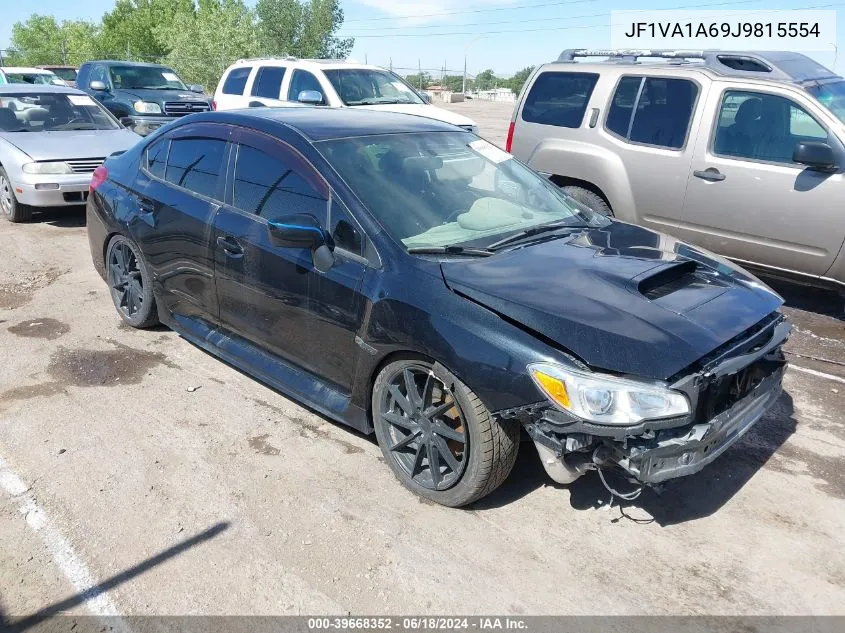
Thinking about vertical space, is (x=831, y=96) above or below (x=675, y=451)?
above

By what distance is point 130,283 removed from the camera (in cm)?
543

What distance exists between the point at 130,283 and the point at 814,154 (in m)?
5.24

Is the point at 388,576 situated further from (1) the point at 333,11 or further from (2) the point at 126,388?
(1) the point at 333,11

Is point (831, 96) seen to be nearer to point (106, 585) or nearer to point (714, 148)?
point (714, 148)

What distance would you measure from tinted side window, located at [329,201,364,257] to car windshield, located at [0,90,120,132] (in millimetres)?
7519

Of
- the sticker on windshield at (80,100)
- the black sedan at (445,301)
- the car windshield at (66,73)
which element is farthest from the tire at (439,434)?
the car windshield at (66,73)

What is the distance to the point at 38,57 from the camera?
62.9 metres

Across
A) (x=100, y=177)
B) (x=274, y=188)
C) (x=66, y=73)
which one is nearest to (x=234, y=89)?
(x=100, y=177)

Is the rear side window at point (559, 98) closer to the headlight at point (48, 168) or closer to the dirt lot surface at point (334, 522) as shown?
the dirt lot surface at point (334, 522)

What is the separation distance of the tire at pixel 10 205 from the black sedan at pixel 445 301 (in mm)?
4834

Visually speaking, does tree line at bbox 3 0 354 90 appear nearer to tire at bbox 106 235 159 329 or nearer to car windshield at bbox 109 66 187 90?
car windshield at bbox 109 66 187 90

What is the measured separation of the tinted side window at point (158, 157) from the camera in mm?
4973

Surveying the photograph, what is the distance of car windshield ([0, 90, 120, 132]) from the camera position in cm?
940

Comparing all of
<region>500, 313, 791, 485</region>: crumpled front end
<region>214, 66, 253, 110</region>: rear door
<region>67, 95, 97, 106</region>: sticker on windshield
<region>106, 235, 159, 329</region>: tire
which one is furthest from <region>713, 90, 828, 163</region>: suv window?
<region>214, 66, 253, 110</region>: rear door
